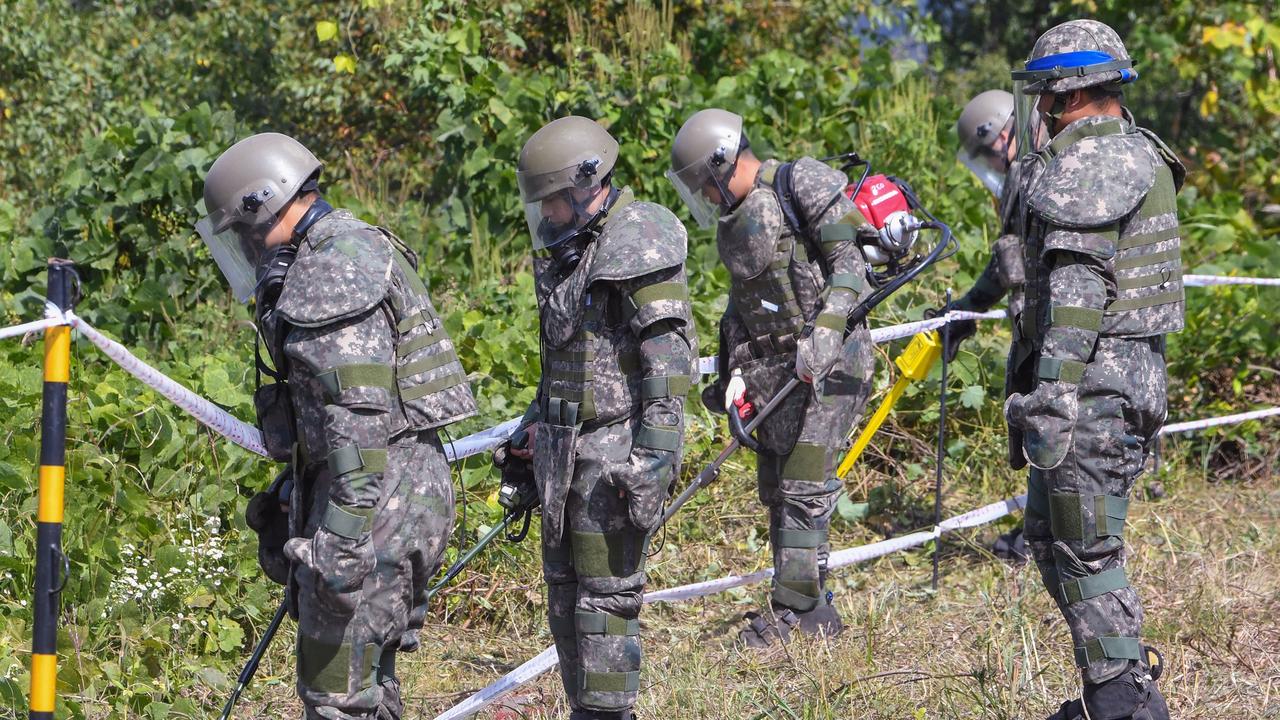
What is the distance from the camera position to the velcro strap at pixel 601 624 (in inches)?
151

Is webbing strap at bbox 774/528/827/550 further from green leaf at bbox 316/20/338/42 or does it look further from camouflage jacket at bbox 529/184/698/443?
green leaf at bbox 316/20/338/42

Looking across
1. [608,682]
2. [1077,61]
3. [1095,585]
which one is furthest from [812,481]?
[1077,61]

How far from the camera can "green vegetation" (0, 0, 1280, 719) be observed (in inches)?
185

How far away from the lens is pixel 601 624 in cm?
384

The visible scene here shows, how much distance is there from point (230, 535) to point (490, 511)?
106 cm

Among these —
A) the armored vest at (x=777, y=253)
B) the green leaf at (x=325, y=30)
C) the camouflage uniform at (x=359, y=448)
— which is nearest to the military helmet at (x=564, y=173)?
the camouflage uniform at (x=359, y=448)

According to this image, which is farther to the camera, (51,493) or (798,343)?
(798,343)

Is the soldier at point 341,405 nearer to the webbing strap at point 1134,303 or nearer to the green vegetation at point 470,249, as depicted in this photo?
the green vegetation at point 470,249

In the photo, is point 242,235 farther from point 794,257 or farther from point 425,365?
point 794,257

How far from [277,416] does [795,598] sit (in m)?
2.44

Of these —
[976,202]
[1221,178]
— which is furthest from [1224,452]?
[1221,178]

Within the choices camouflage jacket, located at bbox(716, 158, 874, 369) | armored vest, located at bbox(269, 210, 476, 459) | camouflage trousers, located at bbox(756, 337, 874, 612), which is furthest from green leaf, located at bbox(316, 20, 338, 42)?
armored vest, located at bbox(269, 210, 476, 459)

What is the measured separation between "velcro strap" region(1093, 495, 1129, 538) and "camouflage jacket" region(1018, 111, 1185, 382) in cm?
38

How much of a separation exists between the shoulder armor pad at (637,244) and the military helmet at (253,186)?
0.83m
